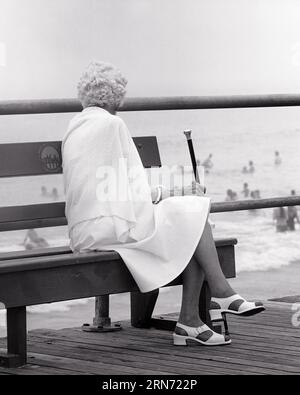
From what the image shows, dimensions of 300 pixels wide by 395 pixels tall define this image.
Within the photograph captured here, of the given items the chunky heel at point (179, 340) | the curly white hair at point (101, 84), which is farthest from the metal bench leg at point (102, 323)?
the curly white hair at point (101, 84)

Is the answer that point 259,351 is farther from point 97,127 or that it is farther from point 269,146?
point 269,146

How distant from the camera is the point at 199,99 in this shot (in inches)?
188

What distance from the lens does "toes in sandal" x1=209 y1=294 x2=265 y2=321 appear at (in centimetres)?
376

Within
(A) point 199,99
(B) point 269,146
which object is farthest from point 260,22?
(A) point 199,99

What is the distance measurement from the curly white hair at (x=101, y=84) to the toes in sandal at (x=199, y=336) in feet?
2.87

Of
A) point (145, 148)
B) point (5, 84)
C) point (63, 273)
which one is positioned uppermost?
point (5, 84)

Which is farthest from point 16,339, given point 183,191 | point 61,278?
point 183,191

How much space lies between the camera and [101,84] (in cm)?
384

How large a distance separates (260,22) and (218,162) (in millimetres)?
10871

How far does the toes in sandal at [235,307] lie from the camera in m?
3.76

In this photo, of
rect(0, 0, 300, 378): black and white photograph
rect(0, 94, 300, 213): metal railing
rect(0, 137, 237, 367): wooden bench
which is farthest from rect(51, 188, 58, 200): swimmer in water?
rect(0, 137, 237, 367): wooden bench

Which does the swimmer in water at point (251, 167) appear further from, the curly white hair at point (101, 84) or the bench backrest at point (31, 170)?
the curly white hair at point (101, 84)

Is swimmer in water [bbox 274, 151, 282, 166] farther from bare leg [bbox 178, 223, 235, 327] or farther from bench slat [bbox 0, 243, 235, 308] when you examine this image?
bench slat [bbox 0, 243, 235, 308]

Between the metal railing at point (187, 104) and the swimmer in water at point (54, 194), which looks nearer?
the metal railing at point (187, 104)
